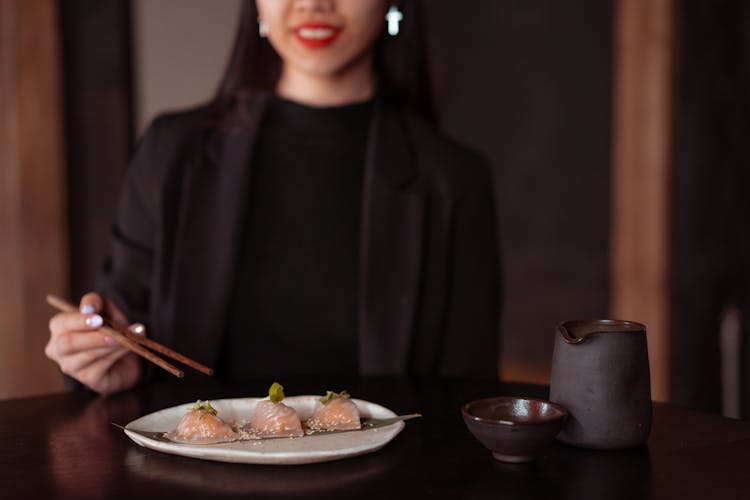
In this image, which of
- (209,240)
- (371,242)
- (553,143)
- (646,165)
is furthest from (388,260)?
(553,143)

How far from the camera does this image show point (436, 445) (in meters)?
1.00

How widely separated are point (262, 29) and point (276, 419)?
93 centimetres

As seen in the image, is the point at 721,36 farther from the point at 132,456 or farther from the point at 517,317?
the point at 132,456

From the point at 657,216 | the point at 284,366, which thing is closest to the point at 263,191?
the point at 284,366

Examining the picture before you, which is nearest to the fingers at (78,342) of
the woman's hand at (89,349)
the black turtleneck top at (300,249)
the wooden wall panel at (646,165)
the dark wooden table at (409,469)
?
the woman's hand at (89,349)

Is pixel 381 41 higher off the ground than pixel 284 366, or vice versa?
pixel 381 41

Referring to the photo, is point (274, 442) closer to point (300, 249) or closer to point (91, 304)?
point (91, 304)

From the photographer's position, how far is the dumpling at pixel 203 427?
1001 millimetres

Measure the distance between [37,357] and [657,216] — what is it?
1.92m

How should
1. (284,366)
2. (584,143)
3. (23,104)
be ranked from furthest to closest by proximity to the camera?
1. (584,143)
2. (23,104)
3. (284,366)

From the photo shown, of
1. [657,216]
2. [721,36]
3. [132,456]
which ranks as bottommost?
[132,456]

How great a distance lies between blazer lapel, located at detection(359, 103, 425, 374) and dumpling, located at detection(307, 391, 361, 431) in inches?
21.4

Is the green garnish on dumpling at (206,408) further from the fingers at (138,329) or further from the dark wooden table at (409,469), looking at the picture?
the fingers at (138,329)

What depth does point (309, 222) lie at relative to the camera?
173cm
